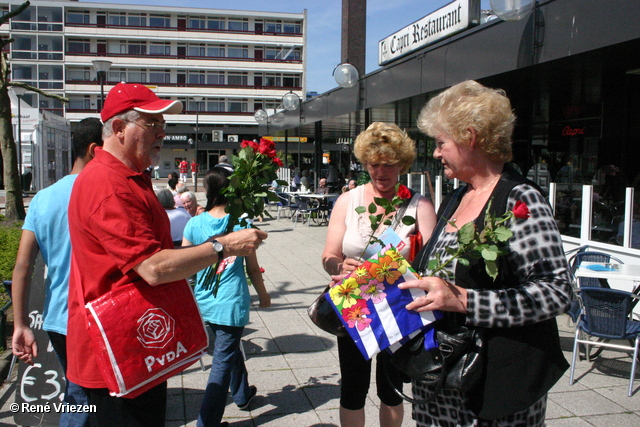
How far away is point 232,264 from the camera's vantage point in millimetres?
3406

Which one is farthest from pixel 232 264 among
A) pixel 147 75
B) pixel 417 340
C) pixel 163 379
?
pixel 147 75

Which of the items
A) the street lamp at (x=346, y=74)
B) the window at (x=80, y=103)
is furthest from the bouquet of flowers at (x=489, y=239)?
the window at (x=80, y=103)

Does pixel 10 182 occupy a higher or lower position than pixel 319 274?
higher

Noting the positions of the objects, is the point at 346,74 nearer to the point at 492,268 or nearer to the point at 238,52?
the point at 492,268

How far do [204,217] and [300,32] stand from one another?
62.4m

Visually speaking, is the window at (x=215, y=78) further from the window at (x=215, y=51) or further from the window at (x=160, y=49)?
the window at (x=160, y=49)

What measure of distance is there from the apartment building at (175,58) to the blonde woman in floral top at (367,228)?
53332 mm

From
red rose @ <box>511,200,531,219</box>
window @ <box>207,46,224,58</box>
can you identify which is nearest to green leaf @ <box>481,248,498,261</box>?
red rose @ <box>511,200,531,219</box>

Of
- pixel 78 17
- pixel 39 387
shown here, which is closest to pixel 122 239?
pixel 39 387

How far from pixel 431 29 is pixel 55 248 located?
7.18 m

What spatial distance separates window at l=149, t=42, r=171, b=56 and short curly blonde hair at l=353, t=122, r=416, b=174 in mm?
61177

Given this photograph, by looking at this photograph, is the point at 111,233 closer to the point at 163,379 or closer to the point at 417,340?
the point at 163,379

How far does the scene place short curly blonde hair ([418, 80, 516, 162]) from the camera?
72.9 inches

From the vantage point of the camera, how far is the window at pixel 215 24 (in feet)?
196
